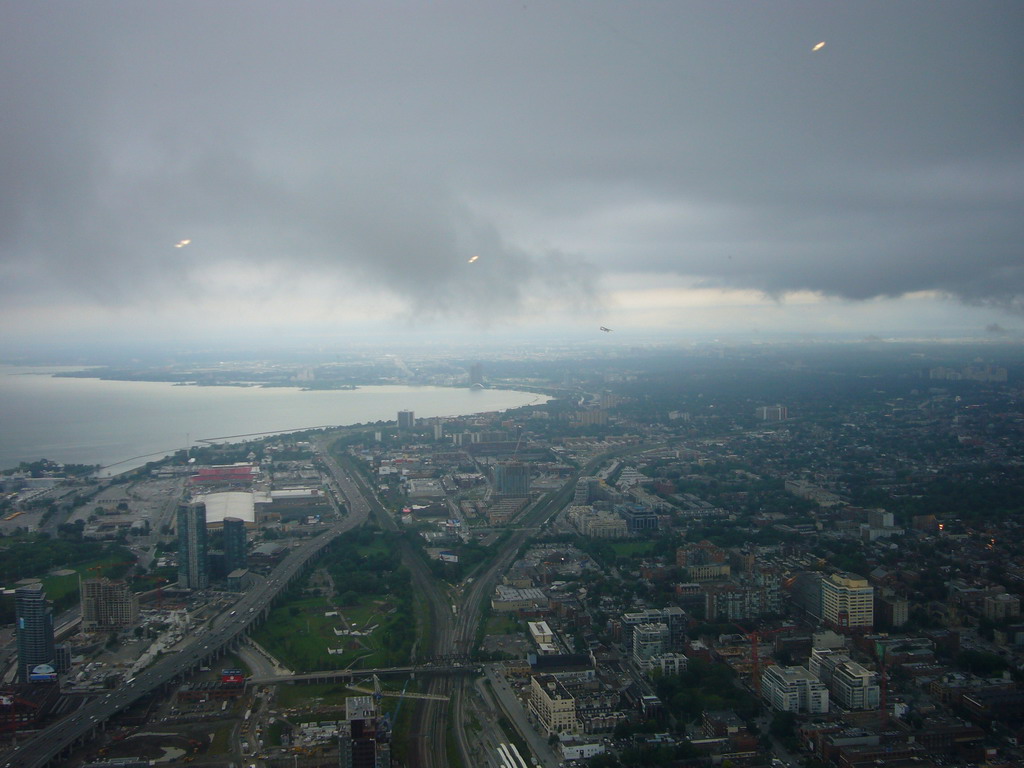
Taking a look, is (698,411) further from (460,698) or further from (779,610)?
(460,698)

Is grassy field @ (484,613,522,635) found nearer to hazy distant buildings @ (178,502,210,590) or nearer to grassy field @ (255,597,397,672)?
grassy field @ (255,597,397,672)

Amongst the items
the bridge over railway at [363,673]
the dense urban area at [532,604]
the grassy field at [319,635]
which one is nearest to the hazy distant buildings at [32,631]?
the dense urban area at [532,604]

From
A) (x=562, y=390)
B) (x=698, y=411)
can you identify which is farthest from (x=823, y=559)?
(x=562, y=390)

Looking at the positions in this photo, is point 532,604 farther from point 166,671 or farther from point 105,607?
point 105,607

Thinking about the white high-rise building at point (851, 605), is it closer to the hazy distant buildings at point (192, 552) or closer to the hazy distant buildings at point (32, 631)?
the hazy distant buildings at point (192, 552)

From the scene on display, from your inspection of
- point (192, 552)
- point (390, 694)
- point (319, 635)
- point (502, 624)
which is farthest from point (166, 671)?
point (502, 624)
